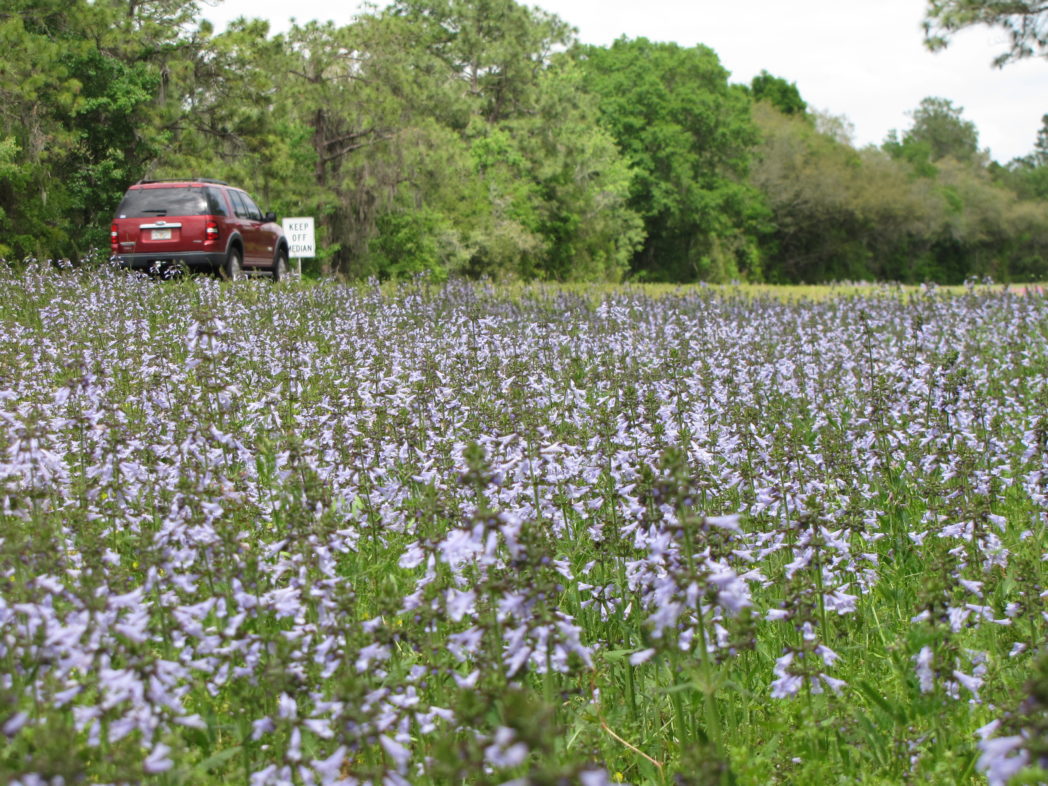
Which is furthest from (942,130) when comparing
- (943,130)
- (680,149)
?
(680,149)

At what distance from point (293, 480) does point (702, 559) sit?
178cm

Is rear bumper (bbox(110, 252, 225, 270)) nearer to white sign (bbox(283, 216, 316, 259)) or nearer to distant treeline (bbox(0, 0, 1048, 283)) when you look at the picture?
white sign (bbox(283, 216, 316, 259))

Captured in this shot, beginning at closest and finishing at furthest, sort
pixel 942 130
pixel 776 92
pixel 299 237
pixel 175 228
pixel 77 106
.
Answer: pixel 175 228 < pixel 299 237 < pixel 77 106 < pixel 776 92 < pixel 942 130

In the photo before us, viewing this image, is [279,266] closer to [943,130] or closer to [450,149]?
[450,149]

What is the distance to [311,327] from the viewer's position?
12016 millimetres

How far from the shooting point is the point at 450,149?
3133 cm

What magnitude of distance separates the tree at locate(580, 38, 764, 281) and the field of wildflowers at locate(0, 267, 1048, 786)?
48.4 m

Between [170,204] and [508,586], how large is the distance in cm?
1595

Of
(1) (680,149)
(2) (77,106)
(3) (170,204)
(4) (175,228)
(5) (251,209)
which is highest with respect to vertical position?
(1) (680,149)

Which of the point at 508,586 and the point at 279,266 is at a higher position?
the point at 279,266

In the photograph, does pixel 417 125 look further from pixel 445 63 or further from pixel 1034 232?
pixel 1034 232

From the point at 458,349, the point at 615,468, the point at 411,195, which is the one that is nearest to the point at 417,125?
the point at 411,195

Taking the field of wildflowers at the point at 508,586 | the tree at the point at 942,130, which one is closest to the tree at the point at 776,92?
the tree at the point at 942,130

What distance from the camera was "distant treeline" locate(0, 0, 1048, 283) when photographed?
23922 mm
